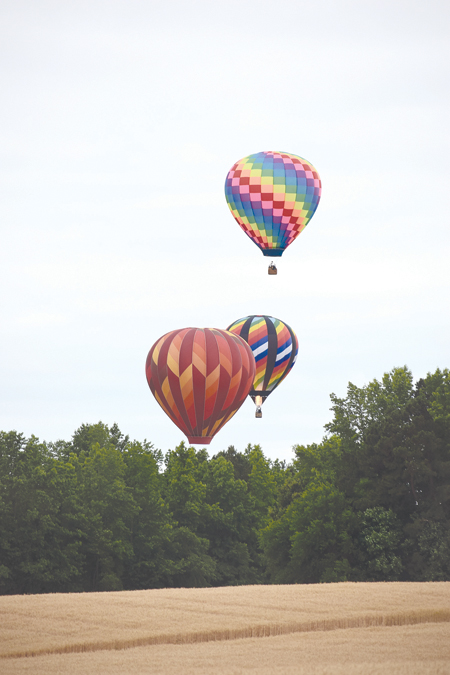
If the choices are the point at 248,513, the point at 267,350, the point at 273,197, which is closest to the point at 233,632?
the point at 267,350

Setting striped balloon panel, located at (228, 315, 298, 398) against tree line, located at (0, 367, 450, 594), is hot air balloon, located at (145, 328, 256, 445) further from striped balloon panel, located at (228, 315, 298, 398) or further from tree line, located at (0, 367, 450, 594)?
tree line, located at (0, 367, 450, 594)

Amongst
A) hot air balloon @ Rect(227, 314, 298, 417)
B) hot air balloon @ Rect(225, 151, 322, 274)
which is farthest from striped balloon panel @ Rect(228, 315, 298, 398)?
hot air balloon @ Rect(225, 151, 322, 274)

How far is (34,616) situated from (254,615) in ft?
26.4

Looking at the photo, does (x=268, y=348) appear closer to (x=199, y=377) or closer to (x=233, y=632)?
(x=199, y=377)

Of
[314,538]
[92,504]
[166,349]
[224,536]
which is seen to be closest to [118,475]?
[92,504]

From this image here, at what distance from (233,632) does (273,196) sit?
2625 cm

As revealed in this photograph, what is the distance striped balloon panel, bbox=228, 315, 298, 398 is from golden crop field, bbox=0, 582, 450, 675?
1554cm

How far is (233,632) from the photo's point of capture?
30.7 metres

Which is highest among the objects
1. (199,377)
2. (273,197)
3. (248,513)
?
(273,197)

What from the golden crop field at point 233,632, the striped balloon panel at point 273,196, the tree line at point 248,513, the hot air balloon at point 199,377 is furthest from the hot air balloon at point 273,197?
the golden crop field at point 233,632

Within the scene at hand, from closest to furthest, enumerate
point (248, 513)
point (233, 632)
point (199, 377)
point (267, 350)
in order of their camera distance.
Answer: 1. point (233, 632)
2. point (199, 377)
3. point (267, 350)
4. point (248, 513)

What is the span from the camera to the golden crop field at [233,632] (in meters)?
25.3

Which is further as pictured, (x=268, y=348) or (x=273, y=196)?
(x=268, y=348)

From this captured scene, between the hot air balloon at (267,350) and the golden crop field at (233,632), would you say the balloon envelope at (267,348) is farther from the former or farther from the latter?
the golden crop field at (233,632)
